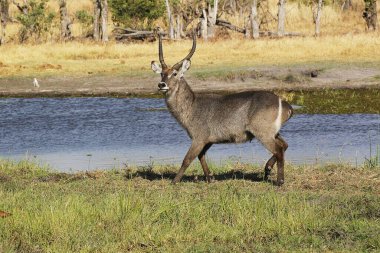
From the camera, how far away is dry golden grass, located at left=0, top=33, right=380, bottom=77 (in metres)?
25.4

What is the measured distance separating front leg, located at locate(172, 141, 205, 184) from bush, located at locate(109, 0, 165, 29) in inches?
1286

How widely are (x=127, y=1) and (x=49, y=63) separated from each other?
49.6ft

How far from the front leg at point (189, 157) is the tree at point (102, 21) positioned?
28.4m

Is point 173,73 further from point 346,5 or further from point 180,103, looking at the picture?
point 346,5

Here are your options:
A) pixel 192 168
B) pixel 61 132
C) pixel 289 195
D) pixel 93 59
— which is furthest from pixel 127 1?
pixel 289 195

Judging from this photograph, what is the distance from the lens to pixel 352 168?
945 cm

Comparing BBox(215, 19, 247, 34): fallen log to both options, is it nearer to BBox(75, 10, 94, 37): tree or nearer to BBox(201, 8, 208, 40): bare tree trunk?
BBox(201, 8, 208, 40): bare tree trunk

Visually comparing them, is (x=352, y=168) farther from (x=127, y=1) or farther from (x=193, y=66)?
(x=127, y=1)

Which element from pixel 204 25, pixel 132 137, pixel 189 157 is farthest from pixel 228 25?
pixel 189 157

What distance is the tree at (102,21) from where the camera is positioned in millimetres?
37281

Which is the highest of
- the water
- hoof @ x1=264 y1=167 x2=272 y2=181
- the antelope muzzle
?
the antelope muzzle

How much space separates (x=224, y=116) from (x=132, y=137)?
597cm

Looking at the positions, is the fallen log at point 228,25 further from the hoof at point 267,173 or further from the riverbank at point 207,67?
the hoof at point 267,173

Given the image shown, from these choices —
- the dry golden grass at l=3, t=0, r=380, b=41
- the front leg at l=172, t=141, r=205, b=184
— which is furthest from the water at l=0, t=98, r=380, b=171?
the dry golden grass at l=3, t=0, r=380, b=41
